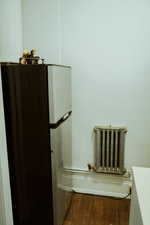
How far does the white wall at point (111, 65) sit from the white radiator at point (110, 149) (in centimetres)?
9

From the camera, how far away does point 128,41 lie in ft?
6.68

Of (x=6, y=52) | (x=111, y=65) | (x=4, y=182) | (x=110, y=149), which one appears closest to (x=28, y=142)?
(x=4, y=182)

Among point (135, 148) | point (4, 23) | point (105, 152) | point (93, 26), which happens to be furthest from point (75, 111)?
point (4, 23)

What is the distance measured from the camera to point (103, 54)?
2.12 meters

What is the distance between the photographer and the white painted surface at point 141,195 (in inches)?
36.3

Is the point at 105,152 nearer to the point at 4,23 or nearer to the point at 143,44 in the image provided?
the point at 143,44

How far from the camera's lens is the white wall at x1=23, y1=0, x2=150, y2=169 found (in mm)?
2021

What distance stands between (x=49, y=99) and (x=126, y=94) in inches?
41.0

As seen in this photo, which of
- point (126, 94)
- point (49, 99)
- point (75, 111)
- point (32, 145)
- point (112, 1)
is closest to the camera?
point (49, 99)

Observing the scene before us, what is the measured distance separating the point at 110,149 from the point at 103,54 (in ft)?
3.55

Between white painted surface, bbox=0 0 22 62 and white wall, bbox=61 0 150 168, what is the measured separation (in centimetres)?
53

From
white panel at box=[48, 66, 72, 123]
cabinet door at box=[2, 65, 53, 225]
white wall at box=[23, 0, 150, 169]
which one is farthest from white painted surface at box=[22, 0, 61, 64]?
cabinet door at box=[2, 65, 53, 225]

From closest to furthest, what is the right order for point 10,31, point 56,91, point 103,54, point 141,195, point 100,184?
1. point 141,195
2. point 56,91
3. point 10,31
4. point 103,54
5. point 100,184

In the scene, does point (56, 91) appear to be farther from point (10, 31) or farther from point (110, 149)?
point (110, 149)
